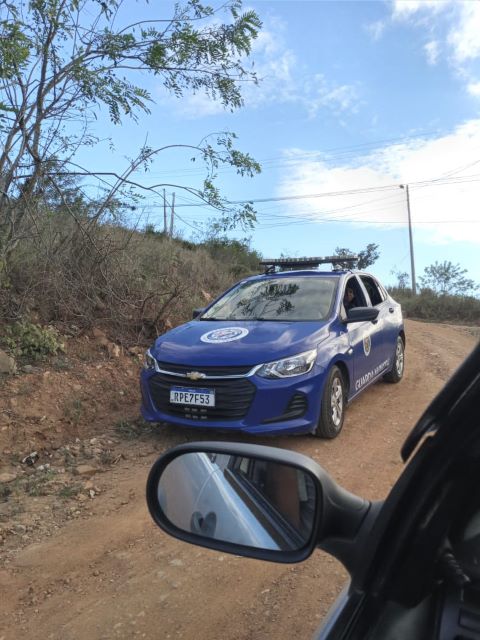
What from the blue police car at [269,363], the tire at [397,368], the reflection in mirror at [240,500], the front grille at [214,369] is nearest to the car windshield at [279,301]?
the blue police car at [269,363]

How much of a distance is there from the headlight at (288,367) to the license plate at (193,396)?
1.62 ft

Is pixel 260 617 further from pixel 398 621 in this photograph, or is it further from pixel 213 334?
pixel 213 334

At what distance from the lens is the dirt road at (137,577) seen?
2557 millimetres

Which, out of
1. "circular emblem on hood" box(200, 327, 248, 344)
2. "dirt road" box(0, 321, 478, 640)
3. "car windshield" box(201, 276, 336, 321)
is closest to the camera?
"dirt road" box(0, 321, 478, 640)

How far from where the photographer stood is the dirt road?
256 centimetres

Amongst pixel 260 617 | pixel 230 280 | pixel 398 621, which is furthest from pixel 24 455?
pixel 230 280

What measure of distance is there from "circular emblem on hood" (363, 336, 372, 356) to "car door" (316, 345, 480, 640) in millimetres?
4733

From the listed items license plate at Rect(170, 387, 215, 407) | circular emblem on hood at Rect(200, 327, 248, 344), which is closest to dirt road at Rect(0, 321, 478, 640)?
license plate at Rect(170, 387, 215, 407)

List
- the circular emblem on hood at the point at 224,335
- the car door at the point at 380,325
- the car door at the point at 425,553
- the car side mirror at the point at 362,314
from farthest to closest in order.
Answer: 1. the car door at the point at 380,325
2. the car side mirror at the point at 362,314
3. the circular emblem on hood at the point at 224,335
4. the car door at the point at 425,553

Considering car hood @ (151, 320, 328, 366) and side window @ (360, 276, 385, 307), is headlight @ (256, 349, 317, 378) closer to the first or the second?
car hood @ (151, 320, 328, 366)

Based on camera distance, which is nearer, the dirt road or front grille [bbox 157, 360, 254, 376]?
the dirt road

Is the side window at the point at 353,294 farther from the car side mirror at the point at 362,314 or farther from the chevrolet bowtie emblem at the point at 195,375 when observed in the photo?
the chevrolet bowtie emblem at the point at 195,375

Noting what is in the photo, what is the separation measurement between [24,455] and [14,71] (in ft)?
13.2

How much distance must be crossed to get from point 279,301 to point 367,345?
46.0 inches
